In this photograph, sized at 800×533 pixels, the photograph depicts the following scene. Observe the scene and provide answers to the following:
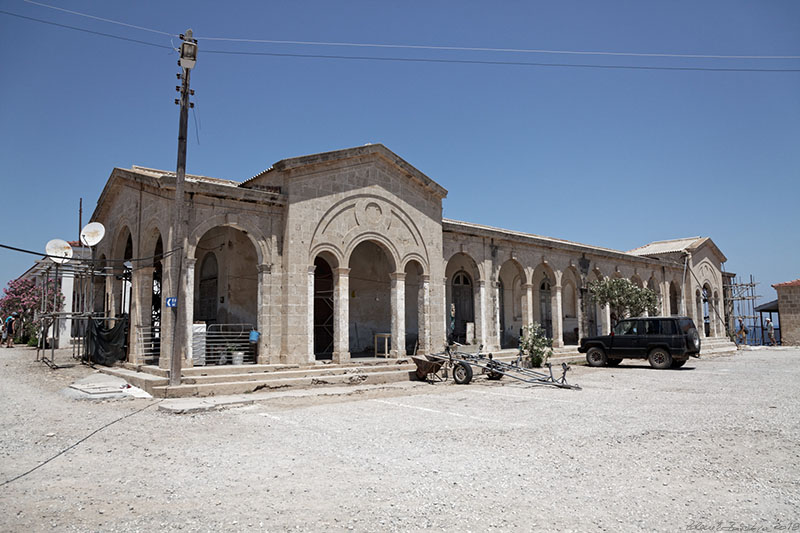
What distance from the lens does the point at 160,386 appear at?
1177 centimetres

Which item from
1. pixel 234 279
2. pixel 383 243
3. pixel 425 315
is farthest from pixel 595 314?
pixel 234 279

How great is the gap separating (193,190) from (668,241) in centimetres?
3148

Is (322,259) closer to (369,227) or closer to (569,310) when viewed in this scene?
(369,227)

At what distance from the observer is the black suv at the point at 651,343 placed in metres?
18.3

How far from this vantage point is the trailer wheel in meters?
14.9

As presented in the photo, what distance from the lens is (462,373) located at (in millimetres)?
15055

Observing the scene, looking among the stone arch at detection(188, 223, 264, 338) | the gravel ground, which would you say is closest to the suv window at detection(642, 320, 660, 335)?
the gravel ground

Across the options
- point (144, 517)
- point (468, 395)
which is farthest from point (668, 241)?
point (144, 517)

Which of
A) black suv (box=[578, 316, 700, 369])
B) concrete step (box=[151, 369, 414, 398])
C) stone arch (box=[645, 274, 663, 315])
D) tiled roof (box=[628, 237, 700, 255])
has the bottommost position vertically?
→ concrete step (box=[151, 369, 414, 398])

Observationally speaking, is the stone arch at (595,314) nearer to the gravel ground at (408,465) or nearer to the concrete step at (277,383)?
the concrete step at (277,383)

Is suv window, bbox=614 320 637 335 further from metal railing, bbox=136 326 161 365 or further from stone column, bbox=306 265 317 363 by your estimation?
metal railing, bbox=136 326 161 365

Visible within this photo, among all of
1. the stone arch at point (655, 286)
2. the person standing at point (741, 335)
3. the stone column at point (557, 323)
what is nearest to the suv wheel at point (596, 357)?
the stone column at point (557, 323)

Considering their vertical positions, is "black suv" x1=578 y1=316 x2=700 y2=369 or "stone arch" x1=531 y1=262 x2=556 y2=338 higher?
"stone arch" x1=531 y1=262 x2=556 y2=338

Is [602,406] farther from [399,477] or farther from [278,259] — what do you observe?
[278,259]
